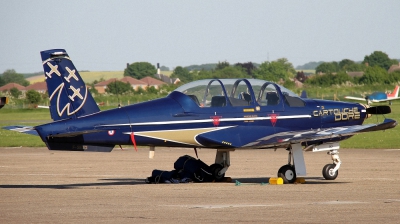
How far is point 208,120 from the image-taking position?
17.7 meters

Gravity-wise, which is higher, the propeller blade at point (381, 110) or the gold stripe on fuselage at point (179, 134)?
the propeller blade at point (381, 110)

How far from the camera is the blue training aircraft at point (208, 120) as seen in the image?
55.2 ft

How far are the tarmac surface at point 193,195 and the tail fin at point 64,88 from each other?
167 cm

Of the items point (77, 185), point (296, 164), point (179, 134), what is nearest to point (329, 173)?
point (296, 164)

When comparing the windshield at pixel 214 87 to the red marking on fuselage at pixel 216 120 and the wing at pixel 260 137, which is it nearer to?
the red marking on fuselage at pixel 216 120

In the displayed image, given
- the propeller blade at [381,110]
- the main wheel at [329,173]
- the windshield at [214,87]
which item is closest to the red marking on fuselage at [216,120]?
the windshield at [214,87]

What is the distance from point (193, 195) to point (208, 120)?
257 cm

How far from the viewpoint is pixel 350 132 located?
17.7m

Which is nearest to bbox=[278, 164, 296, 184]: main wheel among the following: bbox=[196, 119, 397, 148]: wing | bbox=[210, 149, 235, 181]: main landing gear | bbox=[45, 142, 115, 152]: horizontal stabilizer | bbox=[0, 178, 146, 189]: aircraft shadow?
bbox=[196, 119, 397, 148]: wing

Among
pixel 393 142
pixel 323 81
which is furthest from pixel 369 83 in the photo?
pixel 393 142

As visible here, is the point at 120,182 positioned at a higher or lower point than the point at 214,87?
lower

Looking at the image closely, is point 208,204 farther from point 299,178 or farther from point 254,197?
point 299,178

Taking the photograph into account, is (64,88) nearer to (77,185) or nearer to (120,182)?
(77,185)

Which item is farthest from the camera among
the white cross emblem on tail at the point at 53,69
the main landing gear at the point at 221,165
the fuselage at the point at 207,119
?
the main landing gear at the point at 221,165
